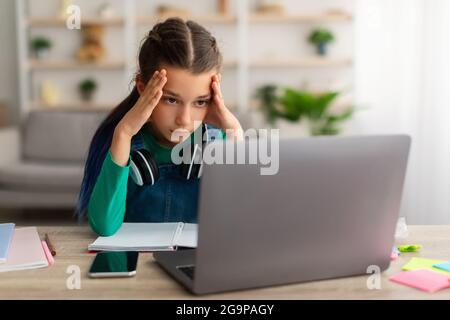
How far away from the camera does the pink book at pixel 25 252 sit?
3.40ft

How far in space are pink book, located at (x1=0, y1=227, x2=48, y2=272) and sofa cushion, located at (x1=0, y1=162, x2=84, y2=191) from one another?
2371 millimetres

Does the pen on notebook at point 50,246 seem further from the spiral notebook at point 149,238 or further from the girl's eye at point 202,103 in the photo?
the girl's eye at point 202,103

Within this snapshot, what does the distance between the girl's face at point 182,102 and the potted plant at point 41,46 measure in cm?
367

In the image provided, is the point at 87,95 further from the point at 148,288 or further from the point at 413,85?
the point at 148,288

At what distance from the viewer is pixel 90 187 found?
1.47 metres

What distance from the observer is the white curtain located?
4.25 meters

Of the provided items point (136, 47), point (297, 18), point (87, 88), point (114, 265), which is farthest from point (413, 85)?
point (114, 265)

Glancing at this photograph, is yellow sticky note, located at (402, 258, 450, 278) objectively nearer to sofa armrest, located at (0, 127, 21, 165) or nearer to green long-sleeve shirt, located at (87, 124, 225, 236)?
green long-sleeve shirt, located at (87, 124, 225, 236)

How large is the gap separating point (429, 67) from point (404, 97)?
0.87ft

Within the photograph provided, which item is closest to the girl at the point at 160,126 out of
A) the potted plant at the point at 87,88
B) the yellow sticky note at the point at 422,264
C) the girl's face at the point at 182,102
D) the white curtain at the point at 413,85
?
the girl's face at the point at 182,102

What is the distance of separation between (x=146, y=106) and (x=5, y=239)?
38 cm

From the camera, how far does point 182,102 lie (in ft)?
4.35

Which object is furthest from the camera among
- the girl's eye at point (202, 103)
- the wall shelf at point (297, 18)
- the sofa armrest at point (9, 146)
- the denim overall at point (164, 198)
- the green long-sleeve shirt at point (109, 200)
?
the wall shelf at point (297, 18)

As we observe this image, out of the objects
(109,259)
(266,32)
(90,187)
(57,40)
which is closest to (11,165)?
(57,40)
